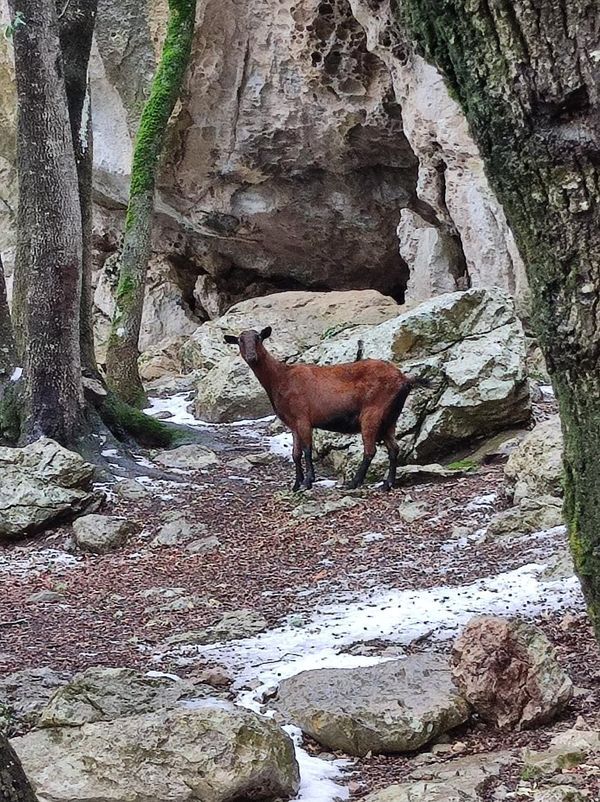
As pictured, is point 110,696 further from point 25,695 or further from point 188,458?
point 188,458

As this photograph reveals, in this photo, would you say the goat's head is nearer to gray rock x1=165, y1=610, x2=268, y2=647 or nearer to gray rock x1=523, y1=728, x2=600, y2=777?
gray rock x1=165, y1=610, x2=268, y2=647

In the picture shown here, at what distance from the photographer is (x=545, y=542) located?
19.3ft

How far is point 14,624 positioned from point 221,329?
9.50 m

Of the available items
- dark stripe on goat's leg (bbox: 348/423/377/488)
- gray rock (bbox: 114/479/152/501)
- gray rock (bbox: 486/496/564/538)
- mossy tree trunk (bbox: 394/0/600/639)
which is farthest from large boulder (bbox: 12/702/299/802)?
dark stripe on goat's leg (bbox: 348/423/377/488)

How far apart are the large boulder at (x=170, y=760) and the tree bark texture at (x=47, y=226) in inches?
231

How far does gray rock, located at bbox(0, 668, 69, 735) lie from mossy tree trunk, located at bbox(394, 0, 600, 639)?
9.63 ft

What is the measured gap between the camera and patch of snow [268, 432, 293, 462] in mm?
10188

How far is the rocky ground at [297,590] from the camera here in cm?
423

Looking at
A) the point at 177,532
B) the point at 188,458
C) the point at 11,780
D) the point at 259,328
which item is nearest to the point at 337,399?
the point at 177,532

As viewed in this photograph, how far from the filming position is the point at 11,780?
1.79m

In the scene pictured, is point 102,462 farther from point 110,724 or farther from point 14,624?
point 110,724

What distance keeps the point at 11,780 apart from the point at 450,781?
1.73 m

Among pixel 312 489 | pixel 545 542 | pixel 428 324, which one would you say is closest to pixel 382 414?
pixel 312 489

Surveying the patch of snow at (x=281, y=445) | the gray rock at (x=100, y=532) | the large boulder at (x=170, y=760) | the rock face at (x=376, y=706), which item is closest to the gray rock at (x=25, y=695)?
the large boulder at (x=170, y=760)
